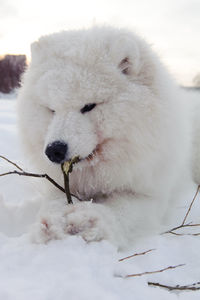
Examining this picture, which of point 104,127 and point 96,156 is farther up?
point 104,127

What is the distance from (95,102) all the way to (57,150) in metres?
0.48

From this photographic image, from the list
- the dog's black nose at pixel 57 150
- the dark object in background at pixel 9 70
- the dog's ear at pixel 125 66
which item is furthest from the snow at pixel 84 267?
the dark object in background at pixel 9 70

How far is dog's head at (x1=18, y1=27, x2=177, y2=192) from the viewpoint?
2.40 meters

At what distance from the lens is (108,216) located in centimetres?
229

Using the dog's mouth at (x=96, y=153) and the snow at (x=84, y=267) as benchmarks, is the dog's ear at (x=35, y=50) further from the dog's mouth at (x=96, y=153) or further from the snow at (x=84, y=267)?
the snow at (x=84, y=267)

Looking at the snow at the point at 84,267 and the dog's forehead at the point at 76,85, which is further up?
the dog's forehead at the point at 76,85

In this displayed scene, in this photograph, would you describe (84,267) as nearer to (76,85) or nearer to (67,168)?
(67,168)

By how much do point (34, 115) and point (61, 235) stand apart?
43.0 inches

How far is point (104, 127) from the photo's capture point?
2.44 m

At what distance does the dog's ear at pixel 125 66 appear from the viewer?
2.65 metres

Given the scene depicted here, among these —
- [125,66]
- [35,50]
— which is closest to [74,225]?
[125,66]

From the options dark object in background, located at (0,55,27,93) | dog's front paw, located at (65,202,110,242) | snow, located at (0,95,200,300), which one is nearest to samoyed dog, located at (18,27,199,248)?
dog's front paw, located at (65,202,110,242)

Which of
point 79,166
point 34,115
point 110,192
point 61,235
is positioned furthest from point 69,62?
point 61,235

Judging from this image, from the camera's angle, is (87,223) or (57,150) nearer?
(87,223)
